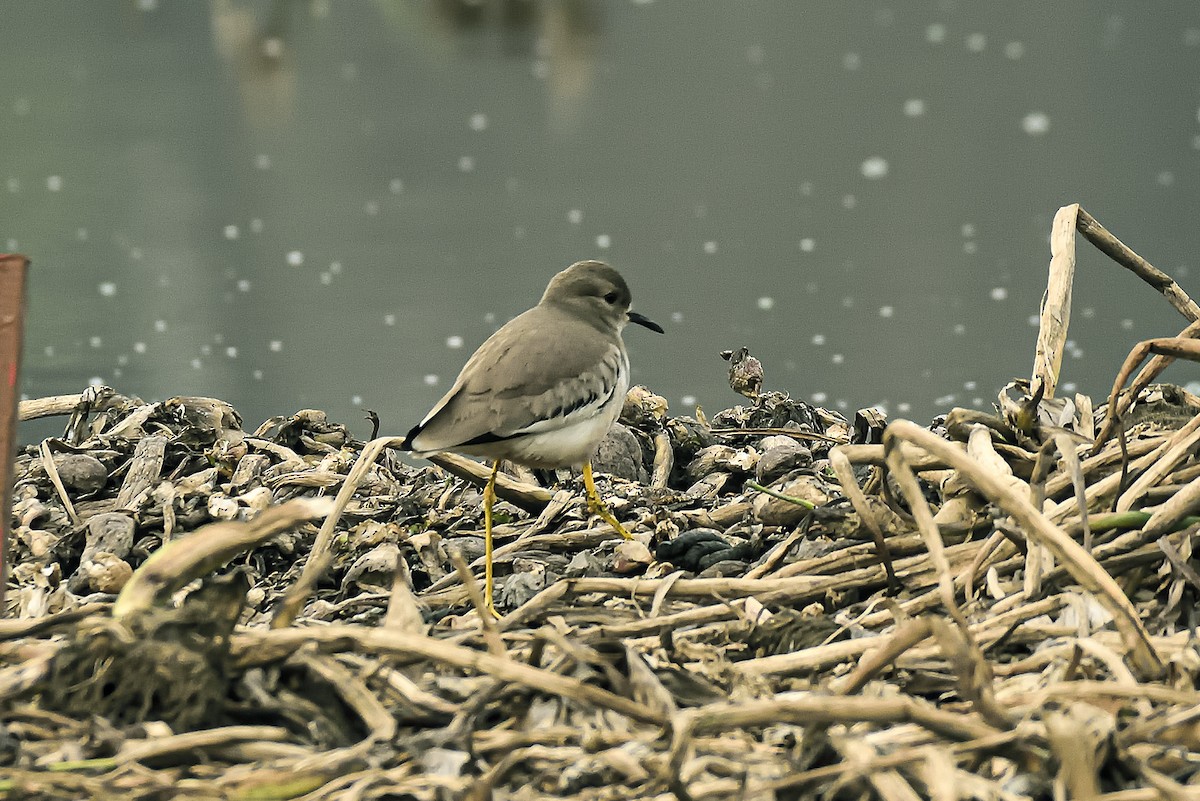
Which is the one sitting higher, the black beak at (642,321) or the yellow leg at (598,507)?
the black beak at (642,321)

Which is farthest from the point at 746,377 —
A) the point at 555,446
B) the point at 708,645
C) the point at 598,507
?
the point at 708,645

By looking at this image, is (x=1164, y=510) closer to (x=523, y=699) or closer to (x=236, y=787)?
(x=523, y=699)

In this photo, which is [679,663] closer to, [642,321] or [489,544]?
[489,544]

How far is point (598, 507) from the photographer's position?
243 cm

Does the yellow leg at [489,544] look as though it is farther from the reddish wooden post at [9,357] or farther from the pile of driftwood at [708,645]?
the reddish wooden post at [9,357]

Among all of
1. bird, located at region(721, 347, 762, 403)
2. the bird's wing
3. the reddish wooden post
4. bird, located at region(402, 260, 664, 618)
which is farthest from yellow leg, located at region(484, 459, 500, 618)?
bird, located at region(721, 347, 762, 403)

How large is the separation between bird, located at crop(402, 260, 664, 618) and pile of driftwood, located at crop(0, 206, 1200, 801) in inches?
9.2

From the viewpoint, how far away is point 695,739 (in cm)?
111

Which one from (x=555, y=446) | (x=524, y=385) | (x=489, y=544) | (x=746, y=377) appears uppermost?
(x=746, y=377)

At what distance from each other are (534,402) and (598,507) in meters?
0.32

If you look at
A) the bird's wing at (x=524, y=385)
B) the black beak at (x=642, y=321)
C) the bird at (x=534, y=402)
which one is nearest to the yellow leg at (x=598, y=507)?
the bird at (x=534, y=402)

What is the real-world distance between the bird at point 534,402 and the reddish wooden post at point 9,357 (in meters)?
0.93

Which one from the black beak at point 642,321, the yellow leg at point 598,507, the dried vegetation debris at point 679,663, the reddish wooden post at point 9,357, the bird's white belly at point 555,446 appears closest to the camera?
the dried vegetation debris at point 679,663

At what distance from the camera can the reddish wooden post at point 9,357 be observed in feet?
4.88
